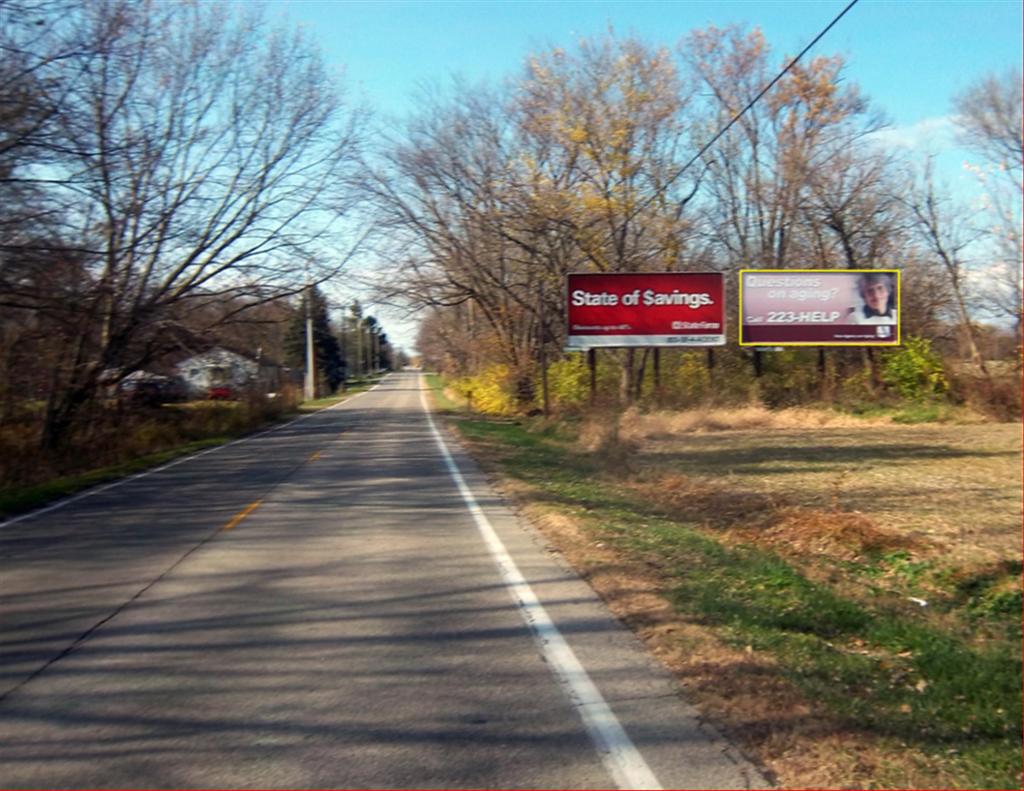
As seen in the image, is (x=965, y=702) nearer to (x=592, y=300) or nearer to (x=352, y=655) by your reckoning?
(x=352, y=655)

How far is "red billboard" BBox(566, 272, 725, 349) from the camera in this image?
32781 millimetres

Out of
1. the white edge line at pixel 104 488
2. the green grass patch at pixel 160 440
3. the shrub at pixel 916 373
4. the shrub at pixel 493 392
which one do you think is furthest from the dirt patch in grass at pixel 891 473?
the shrub at pixel 493 392

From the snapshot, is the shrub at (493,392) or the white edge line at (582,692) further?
the shrub at (493,392)

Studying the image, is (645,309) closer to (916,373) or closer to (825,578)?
(916,373)

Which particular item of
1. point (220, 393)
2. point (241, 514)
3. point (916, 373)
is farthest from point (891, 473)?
point (220, 393)

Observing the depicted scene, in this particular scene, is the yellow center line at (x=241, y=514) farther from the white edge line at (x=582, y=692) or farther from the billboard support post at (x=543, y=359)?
the billboard support post at (x=543, y=359)

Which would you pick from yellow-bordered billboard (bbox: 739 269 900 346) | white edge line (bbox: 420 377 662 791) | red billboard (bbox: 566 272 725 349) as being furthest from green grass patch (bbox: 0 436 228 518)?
yellow-bordered billboard (bbox: 739 269 900 346)

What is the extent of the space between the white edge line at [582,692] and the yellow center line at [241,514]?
14.3 feet

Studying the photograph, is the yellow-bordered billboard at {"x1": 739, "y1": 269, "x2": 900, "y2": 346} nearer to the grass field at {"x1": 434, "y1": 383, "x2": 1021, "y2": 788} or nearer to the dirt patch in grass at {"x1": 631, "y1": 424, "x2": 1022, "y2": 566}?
the dirt patch in grass at {"x1": 631, "y1": 424, "x2": 1022, "y2": 566}

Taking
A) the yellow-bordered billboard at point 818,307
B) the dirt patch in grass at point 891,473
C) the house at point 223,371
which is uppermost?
the yellow-bordered billboard at point 818,307

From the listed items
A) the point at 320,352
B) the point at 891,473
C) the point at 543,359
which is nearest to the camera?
the point at 891,473

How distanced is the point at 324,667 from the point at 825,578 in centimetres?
494

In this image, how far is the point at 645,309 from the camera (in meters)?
33.2

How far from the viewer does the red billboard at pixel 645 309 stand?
3278 centimetres
